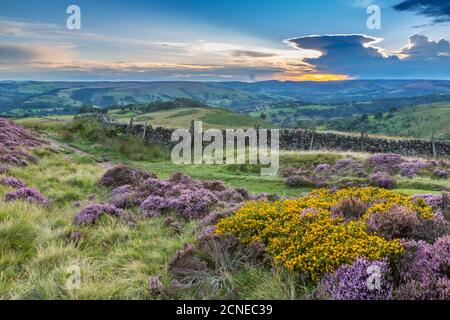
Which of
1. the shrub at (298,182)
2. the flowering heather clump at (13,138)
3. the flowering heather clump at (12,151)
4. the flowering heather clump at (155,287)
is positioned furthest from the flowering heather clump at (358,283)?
the flowering heather clump at (13,138)

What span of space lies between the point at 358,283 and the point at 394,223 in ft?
7.30

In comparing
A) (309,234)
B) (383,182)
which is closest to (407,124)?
(383,182)

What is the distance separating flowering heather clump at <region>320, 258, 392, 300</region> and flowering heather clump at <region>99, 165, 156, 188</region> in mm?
12199

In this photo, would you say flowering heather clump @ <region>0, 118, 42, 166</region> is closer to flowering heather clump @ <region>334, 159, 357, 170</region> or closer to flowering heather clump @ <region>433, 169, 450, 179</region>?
flowering heather clump @ <region>334, 159, 357, 170</region>

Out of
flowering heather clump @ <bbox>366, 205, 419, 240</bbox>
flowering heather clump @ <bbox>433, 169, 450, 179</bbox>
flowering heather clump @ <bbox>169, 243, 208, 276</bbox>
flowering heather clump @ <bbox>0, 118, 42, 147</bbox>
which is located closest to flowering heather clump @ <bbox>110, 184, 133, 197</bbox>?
flowering heather clump @ <bbox>169, 243, 208, 276</bbox>

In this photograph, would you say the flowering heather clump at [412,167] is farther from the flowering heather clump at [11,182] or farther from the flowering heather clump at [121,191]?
the flowering heather clump at [11,182]

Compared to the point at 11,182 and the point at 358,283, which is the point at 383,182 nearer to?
the point at 358,283

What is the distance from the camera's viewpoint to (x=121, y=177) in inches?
683

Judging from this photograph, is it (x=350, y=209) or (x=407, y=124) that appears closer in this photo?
(x=350, y=209)

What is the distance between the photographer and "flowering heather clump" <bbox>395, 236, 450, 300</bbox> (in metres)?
5.05

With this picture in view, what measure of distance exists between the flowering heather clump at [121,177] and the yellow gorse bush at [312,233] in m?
8.91

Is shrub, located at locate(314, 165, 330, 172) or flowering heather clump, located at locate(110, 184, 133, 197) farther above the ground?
flowering heather clump, located at locate(110, 184, 133, 197)

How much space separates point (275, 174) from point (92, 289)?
21405 millimetres

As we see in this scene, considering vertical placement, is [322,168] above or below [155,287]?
below
